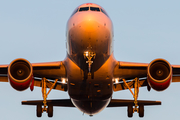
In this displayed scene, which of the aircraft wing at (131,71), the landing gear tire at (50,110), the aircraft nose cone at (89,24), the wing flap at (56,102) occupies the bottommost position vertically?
the landing gear tire at (50,110)

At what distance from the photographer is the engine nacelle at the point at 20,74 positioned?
77.0ft

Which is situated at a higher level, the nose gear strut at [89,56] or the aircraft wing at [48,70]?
the nose gear strut at [89,56]

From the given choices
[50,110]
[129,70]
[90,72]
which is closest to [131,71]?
[129,70]

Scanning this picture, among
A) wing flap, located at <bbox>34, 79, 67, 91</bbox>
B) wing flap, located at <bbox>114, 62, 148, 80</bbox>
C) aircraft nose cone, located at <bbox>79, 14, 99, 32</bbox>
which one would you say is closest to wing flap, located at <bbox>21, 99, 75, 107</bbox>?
wing flap, located at <bbox>34, 79, 67, 91</bbox>

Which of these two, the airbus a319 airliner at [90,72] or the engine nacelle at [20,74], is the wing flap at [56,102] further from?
the engine nacelle at [20,74]

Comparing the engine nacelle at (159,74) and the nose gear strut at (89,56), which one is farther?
the engine nacelle at (159,74)

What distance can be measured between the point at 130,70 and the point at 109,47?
14.3 feet

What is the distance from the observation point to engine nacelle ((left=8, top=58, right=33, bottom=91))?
2348 cm

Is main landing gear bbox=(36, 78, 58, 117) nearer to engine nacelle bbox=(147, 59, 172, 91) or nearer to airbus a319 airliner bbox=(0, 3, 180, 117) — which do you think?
airbus a319 airliner bbox=(0, 3, 180, 117)

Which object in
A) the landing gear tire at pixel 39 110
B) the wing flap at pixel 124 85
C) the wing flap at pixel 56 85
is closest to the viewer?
the landing gear tire at pixel 39 110

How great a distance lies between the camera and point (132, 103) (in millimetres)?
27250

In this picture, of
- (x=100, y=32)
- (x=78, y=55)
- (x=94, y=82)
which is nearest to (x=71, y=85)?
(x=94, y=82)

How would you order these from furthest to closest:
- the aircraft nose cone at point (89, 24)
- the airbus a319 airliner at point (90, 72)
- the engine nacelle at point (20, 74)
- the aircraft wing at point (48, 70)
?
the aircraft wing at point (48, 70) < the engine nacelle at point (20, 74) < the airbus a319 airliner at point (90, 72) < the aircraft nose cone at point (89, 24)

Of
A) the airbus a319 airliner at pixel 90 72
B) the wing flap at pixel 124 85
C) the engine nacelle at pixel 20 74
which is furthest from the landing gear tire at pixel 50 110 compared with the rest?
the wing flap at pixel 124 85
